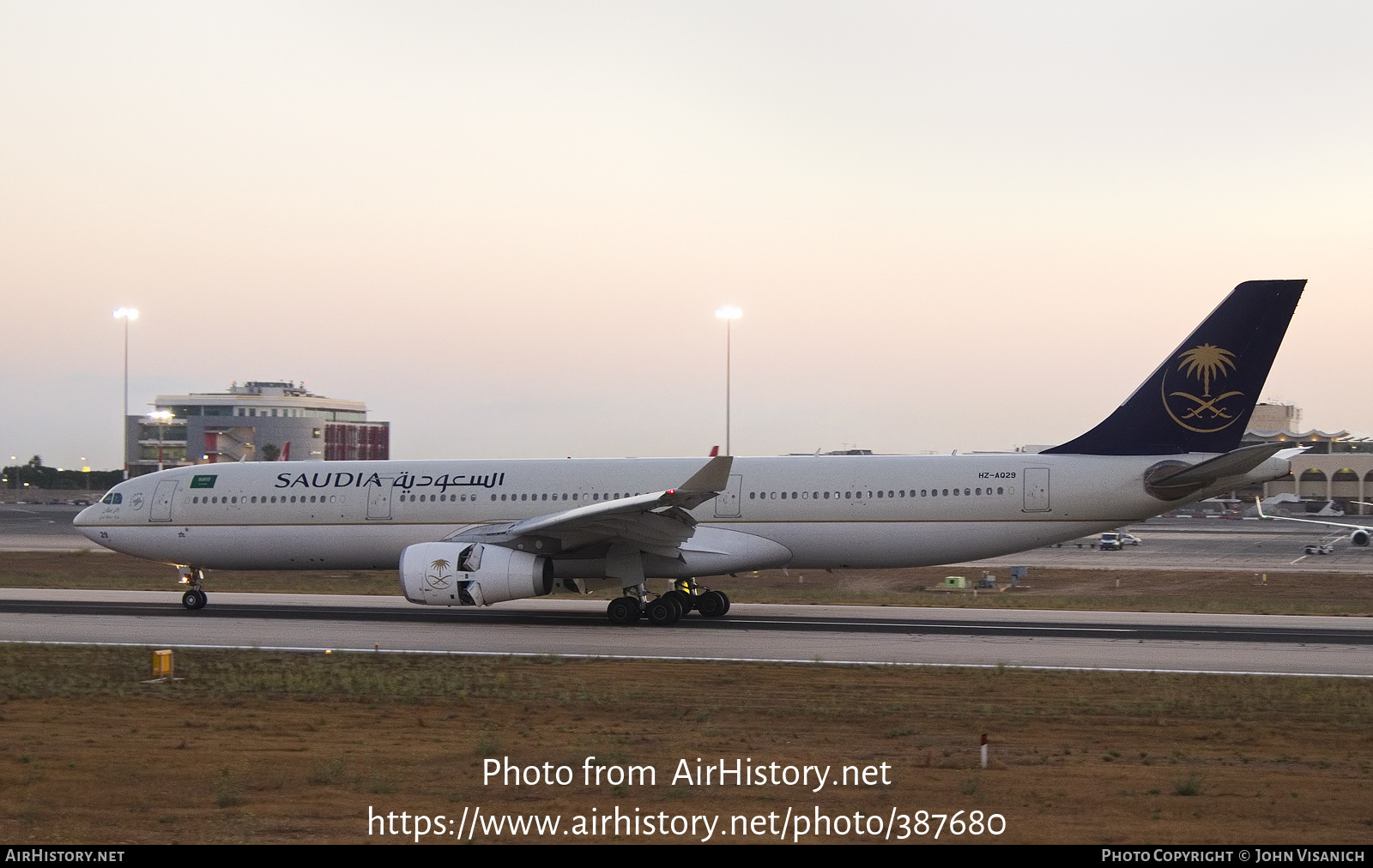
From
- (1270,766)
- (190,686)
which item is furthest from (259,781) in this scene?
(1270,766)

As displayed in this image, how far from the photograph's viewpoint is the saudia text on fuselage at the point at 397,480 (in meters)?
24.8

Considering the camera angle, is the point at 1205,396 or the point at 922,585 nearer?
the point at 1205,396

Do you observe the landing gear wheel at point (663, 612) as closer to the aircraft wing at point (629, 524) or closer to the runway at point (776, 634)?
the runway at point (776, 634)

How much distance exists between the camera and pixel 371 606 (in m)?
25.2

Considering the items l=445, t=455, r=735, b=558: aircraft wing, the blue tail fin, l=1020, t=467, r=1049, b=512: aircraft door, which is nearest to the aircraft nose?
l=445, t=455, r=735, b=558: aircraft wing

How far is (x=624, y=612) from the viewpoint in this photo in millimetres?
21875

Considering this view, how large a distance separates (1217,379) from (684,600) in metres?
10.4

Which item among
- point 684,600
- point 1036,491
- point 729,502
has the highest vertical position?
point 1036,491

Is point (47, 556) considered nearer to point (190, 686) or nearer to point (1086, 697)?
point (190, 686)

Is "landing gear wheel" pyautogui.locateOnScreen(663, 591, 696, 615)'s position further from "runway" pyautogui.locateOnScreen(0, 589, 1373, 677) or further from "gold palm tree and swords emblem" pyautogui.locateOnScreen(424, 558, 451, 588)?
"gold palm tree and swords emblem" pyautogui.locateOnScreen(424, 558, 451, 588)

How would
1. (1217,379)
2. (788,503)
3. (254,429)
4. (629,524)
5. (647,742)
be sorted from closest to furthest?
(647,742), (629,524), (1217,379), (788,503), (254,429)

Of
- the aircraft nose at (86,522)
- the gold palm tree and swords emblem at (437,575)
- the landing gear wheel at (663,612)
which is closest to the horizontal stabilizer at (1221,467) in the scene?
the landing gear wheel at (663,612)

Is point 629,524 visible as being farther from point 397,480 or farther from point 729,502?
point 397,480

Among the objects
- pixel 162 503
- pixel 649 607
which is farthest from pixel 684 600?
pixel 162 503
